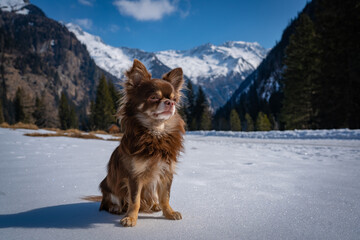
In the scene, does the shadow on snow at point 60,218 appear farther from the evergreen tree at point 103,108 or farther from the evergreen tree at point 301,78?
the evergreen tree at point 103,108

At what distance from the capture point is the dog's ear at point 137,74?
2225mm

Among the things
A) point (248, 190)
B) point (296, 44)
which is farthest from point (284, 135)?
point (296, 44)

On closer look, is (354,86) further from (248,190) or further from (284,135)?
(248,190)

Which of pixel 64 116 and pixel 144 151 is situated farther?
pixel 64 116

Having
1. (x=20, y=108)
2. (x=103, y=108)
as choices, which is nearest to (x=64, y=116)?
(x=20, y=108)

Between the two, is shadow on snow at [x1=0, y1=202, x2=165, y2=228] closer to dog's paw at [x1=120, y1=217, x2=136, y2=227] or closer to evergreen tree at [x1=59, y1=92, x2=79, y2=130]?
dog's paw at [x1=120, y1=217, x2=136, y2=227]

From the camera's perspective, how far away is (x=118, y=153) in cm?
207

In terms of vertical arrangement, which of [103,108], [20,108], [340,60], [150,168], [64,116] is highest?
[340,60]

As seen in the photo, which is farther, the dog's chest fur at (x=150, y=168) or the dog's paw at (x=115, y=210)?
the dog's paw at (x=115, y=210)

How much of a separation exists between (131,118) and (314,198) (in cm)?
246

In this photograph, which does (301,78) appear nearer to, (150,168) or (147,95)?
(147,95)

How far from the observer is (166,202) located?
1.99 m

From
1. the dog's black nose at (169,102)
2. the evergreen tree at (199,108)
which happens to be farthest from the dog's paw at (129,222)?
the evergreen tree at (199,108)

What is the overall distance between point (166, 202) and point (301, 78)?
28199mm
